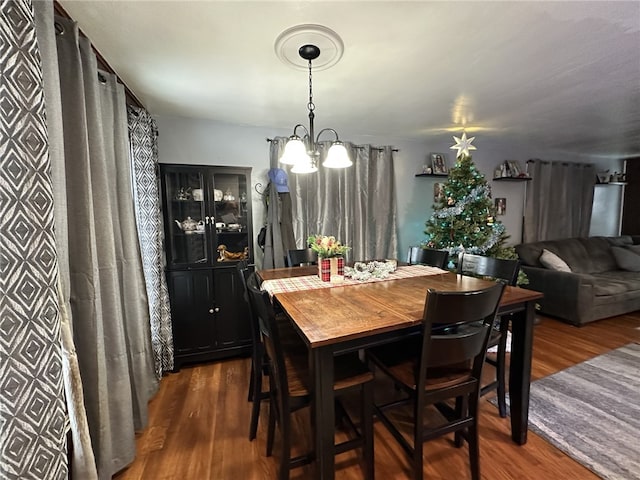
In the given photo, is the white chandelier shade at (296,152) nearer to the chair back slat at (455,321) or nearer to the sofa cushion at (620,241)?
the chair back slat at (455,321)

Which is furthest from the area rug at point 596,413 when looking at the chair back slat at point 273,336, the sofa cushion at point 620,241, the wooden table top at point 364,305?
the sofa cushion at point 620,241

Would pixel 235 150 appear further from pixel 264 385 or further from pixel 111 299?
pixel 264 385

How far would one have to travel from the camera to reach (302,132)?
126 inches

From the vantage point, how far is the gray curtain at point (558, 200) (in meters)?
4.59

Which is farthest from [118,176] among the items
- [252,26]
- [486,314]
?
[486,314]

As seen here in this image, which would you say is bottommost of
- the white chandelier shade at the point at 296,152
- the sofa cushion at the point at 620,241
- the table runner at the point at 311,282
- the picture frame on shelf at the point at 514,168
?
the sofa cushion at the point at 620,241

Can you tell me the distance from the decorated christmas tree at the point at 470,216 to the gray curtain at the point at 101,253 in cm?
324

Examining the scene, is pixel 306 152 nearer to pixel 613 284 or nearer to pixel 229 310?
pixel 229 310

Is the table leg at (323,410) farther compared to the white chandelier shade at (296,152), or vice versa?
the white chandelier shade at (296,152)

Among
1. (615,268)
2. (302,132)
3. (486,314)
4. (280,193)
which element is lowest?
(615,268)

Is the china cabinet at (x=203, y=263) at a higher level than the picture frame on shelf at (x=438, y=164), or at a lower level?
lower

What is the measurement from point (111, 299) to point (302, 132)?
8.14 ft

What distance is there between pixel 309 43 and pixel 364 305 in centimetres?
147

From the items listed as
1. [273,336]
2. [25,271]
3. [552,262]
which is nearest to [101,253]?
[25,271]
